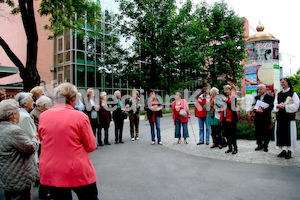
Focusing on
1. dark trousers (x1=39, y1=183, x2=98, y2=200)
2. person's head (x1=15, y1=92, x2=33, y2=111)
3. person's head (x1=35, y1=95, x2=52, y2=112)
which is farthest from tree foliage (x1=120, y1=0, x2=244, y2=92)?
dark trousers (x1=39, y1=183, x2=98, y2=200)

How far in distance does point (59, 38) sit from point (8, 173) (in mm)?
22146

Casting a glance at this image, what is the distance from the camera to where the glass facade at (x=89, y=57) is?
841 inches

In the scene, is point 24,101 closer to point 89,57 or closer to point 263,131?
point 263,131

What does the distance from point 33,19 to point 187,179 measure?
10.8 metres

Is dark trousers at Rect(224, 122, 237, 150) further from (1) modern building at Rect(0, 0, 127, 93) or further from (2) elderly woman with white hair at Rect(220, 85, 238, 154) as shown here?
(1) modern building at Rect(0, 0, 127, 93)

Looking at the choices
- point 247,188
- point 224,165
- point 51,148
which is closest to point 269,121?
point 224,165

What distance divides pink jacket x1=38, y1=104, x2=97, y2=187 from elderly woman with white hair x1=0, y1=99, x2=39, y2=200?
601 millimetres

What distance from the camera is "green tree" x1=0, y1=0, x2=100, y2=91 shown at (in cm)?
1052

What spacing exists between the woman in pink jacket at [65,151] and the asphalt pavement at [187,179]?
163 centimetres

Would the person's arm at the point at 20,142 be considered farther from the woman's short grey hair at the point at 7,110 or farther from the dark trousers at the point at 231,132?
the dark trousers at the point at 231,132

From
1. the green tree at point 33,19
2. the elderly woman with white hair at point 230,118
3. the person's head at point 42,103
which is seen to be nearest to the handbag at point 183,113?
the elderly woman with white hair at point 230,118

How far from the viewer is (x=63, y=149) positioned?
88.4 inches

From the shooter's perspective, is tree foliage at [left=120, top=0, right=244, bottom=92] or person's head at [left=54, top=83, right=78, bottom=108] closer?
person's head at [left=54, top=83, right=78, bottom=108]

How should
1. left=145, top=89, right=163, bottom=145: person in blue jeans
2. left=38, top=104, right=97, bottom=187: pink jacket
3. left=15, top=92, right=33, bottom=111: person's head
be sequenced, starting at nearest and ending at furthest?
1. left=38, top=104, right=97, bottom=187: pink jacket
2. left=15, top=92, right=33, bottom=111: person's head
3. left=145, top=89, right=163, bottom=145: person in blue jeans
